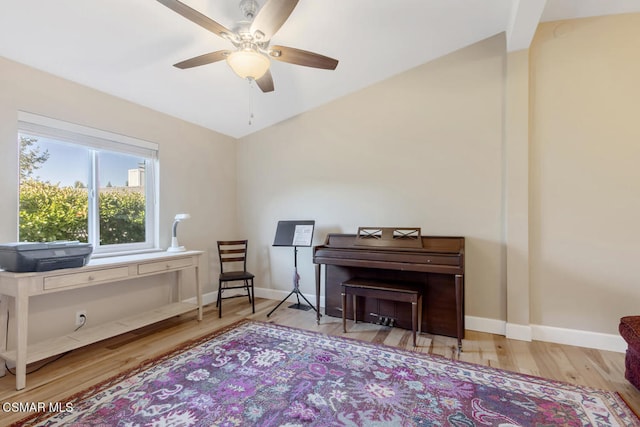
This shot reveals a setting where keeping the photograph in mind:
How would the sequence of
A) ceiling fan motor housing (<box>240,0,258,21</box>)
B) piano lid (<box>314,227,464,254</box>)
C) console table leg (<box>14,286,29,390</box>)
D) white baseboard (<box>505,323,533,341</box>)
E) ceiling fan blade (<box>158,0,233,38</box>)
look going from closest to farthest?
ceiling fan blade (<box>158,0,233,38</box>) → console table leg (<box>14,286,29,390</box>) → ceiling fan motor housing (<box>240,0,258,21</box>) → white baseboard (<box>505,323,533,341</box>) → piano lid (<box>314,227,464,254</box>)

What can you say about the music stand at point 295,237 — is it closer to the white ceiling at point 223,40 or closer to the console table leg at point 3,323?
the white ceiling at point 223,40

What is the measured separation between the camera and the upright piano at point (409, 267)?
105 inches

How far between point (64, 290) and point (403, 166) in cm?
336

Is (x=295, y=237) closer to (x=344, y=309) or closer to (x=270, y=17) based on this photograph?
(x=344, y=309)

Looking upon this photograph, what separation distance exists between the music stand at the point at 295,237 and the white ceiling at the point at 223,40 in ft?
5.03

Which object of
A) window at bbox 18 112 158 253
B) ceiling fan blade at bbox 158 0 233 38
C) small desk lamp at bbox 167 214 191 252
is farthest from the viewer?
small desk lamp at bbox 167 214 191 252

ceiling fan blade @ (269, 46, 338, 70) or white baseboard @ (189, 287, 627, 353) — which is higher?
ceiling fan blade @ (269, 46, 338, 70)

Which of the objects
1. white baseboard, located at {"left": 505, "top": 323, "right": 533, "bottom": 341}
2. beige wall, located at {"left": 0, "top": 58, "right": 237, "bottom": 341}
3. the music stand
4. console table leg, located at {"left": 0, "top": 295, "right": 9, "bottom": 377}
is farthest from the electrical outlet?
white baseboard, located at {"left": 505, "top": 323, "right": 533, "bottom": 341}

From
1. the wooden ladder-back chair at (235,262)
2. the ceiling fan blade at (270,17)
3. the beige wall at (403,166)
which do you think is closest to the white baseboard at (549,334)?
the beige wall at (403,166)

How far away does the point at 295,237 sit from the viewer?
A: 3682mm

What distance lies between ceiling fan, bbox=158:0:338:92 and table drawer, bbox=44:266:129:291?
1.78 metres

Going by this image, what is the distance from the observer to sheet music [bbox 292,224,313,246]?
359 centimetres

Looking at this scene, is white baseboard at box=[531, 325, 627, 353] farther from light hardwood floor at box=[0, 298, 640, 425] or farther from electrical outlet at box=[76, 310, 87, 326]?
electrical outlet at box=[76, 310, 87, 326]

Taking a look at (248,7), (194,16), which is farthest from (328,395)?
(248,7)
